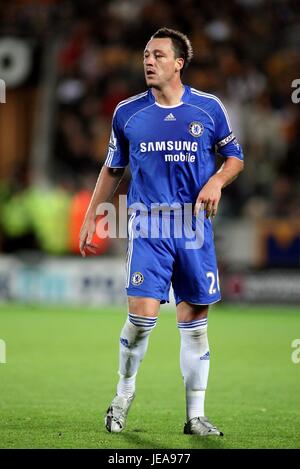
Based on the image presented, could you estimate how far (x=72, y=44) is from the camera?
63.5ft

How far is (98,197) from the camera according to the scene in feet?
21.8

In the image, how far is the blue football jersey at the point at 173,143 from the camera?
638 centimetres

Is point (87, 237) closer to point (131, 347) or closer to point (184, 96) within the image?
point (131, 347)

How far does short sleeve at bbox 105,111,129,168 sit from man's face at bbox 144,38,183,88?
1.27 ft

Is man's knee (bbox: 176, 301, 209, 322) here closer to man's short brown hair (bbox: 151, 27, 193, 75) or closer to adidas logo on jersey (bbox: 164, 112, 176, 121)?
adidas logo on jersey (bbox: 164, 112, 176, 121)

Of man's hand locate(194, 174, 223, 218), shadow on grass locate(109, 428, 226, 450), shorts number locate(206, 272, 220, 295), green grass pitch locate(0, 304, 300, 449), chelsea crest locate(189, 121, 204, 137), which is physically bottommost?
green grass pitch locate(0, 304, 300, 449)

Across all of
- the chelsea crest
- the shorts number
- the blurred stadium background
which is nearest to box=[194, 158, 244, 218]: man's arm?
the chelsea crest

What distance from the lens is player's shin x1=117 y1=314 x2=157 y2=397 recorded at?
6.36 meters

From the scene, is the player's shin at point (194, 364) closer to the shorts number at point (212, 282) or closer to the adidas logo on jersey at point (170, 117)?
the shorts number at point (212, 282)

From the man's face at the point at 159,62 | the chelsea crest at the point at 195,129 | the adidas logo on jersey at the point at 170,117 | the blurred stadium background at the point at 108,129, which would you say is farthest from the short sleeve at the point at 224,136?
the blurred stadium background at the point at 108,129

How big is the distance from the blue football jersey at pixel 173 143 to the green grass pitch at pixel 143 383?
4.86 ft

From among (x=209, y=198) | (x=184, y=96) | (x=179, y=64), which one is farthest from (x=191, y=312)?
(x=179, y=64)
